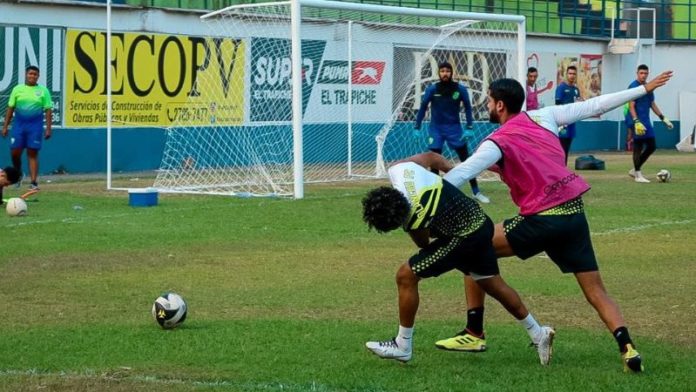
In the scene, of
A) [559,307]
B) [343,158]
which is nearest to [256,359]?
[559,307]

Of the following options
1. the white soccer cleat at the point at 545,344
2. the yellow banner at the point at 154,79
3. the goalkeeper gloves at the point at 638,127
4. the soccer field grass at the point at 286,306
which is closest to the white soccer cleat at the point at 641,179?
the goalkeeper gloves at the point at 638,127

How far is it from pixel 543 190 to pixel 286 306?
2.94 m

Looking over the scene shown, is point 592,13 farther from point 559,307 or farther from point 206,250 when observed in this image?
point 559,307

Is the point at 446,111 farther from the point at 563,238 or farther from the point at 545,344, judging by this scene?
the point at 545,344

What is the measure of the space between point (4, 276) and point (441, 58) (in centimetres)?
1629

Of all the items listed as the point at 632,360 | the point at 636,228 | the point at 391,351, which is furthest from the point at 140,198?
the point at 632,360

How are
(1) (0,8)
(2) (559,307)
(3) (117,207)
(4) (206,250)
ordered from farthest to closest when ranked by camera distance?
1. (1) (0,8)
2. (3) (117,207)
3. (4) (206,250)
4. (2) (559,307)

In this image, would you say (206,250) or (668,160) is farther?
(668,160)

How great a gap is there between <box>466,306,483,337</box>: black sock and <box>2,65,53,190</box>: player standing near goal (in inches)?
541

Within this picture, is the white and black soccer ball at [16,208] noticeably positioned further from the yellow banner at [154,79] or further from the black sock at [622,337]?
the black sock at [622,337]

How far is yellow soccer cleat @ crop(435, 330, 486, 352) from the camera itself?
8594mm

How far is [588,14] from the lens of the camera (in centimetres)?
4472

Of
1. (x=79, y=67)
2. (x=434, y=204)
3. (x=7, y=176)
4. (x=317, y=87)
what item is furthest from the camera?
(x=317, y=87)

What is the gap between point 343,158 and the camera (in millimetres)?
28641
